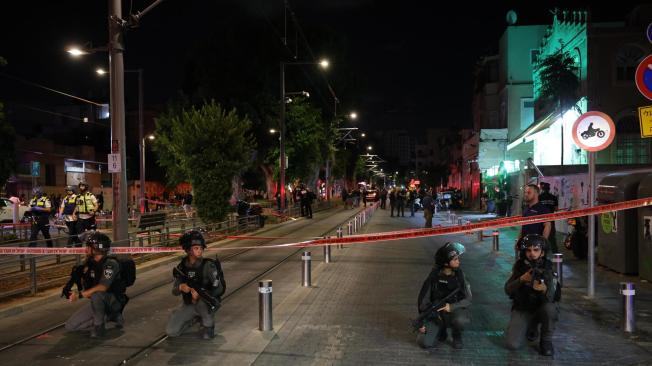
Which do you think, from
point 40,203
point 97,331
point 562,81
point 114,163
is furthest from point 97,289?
point 562,81

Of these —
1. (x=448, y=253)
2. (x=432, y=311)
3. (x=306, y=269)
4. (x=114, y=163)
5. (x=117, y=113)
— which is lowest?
(x=306, y=269)

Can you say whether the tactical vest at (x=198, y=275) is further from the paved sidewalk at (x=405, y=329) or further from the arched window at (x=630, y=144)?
the arched window at (x=630, y=144)

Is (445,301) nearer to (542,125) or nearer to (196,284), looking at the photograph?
(196,284)

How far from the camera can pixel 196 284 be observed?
22.0ft

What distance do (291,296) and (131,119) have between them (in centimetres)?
6670

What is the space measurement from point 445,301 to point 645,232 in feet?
18.5

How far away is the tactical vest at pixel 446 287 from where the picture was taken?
6293mm

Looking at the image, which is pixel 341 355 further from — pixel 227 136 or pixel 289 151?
pixel 289 151

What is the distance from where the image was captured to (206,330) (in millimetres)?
6801

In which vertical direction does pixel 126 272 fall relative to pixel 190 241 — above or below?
below

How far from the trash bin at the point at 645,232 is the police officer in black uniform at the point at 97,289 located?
8.58 meters

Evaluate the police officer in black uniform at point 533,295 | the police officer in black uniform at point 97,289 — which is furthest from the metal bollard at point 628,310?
the police officer in black uniform at point 97,289

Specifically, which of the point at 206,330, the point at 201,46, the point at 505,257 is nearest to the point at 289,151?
the point at 201,46

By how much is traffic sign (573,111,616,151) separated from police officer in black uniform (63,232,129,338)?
715 cm
